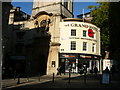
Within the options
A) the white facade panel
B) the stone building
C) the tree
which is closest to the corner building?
the white facade panel

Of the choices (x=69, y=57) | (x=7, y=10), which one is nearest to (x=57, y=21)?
(x=69, y=57)

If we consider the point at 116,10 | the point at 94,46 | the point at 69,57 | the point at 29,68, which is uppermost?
the point at 116,10

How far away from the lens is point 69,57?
27578mm

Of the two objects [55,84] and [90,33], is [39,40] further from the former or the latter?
[55,84]

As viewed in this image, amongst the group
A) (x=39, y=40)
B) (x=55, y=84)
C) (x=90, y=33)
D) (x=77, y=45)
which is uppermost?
(x=90, y=33)

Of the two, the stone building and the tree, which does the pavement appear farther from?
the tree

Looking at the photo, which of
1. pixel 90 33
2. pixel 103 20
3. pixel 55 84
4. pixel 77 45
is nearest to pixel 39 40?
pixel 77 45

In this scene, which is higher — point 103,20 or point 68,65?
point 103,20

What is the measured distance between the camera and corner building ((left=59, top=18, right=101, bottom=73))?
27.7 meters

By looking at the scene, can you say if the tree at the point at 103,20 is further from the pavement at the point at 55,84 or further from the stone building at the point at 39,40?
the pavement at the point at 55,84

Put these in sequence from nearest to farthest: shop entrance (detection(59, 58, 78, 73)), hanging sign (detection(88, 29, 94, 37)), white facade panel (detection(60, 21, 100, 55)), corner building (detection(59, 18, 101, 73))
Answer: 1. shop entrance (detection(59, 58, 78, 73))
2. corner building (detection(59, 18, 101, 73))
3. white facade panel (detection(60, 21, 100, 55))
4. hanging sign (detection(88, 29, 94, 37))

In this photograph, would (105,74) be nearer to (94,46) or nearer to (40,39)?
(94,46)

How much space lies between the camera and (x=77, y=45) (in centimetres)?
2820

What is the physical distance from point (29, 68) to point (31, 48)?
3.91m
